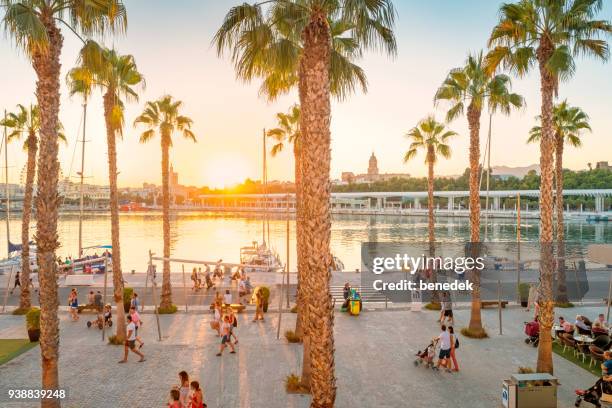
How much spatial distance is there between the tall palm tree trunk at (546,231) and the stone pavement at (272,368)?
111 centimetres

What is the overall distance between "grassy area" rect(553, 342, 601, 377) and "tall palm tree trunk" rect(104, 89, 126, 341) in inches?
605

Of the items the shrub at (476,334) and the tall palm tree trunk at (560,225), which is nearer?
the shrub at (476,334)

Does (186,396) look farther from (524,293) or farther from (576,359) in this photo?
(524,293)

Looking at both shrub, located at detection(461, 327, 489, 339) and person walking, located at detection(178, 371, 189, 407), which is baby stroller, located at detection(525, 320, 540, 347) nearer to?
shrub, located at detection(461, 327, 489, 339)

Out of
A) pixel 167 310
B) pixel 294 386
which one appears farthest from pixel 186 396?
pixel 167 310

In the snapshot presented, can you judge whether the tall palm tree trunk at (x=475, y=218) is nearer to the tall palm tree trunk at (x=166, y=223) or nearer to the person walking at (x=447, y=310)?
the person walking at (x=447, y=310)

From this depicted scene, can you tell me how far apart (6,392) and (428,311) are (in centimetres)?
1638

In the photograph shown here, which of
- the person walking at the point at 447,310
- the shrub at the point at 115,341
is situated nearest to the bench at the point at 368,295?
the person walking at the point at 447,310

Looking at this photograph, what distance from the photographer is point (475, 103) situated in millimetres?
15898

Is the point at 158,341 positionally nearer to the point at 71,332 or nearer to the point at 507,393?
the point at 71,332

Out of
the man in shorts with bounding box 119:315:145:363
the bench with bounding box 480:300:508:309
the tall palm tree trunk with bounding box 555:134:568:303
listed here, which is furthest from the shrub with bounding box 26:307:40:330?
the tall palm tree trunk with bounding box 555:134:568:303

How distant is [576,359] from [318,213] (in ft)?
38.4

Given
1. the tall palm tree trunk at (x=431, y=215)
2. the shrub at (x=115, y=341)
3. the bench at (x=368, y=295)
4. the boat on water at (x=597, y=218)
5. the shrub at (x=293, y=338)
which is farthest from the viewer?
the boat on water at (x=597, y=218)

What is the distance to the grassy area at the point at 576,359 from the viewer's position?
12.2m
